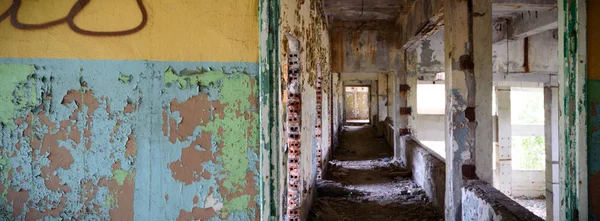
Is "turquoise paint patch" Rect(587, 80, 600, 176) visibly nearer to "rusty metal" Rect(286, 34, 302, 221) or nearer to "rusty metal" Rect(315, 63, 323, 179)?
"rusty metal" Rect(286, 34, 302, 221)

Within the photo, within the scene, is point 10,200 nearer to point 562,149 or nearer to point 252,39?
Answer: point 252,39

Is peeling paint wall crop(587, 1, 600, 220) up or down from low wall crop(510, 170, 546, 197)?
up

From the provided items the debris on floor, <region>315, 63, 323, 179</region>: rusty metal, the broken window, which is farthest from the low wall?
<region>315, 63, 323, 179</region>: rusty metal

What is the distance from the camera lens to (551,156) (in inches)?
319

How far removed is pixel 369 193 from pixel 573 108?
4606mm

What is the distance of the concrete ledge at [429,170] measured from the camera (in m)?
5.16

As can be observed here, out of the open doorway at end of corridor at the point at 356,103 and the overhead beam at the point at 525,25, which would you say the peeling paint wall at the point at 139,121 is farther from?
the open doorway at end of corridor at the point at 356,103

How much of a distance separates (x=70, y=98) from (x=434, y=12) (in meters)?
4.38

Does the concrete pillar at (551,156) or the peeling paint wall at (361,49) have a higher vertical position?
the peeling paint wall at (361,49)

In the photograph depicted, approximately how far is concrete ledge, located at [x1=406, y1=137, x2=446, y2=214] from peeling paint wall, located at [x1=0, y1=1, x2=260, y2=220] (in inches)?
148

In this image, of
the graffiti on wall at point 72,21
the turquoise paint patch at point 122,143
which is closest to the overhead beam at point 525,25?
the turquoise paint patch at point 122,143

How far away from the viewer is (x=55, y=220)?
213 centimetres

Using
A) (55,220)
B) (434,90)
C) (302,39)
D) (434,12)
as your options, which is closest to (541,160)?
(434,90)

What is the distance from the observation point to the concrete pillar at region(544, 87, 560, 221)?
26.0 feet
